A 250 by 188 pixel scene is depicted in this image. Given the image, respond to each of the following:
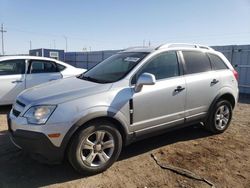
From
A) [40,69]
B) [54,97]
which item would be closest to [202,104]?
[54,97]

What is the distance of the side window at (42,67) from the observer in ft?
24.3

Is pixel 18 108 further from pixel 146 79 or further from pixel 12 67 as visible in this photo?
pixel 12 67

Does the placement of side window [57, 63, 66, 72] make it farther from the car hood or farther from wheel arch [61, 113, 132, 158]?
wheel arch [61, 113, 132, 158]

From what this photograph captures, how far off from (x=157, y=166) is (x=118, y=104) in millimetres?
1094

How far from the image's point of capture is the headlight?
333 centimetres

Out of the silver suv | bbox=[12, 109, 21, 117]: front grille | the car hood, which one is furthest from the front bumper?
the car hood

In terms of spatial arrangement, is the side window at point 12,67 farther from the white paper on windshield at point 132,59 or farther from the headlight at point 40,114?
the headlight at point 40,114

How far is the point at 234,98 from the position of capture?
550cm

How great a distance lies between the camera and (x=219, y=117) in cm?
533

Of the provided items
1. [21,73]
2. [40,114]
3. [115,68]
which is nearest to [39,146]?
[40,114]

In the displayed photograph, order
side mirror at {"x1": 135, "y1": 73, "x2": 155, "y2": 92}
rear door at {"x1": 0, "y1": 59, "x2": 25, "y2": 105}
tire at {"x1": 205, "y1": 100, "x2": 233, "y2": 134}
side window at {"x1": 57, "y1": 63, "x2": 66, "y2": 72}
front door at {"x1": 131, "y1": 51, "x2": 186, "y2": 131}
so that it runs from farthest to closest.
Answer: side window at {"x1": 57, "y1": 63, "x2": 66, "y2": 72}
rear door at {"x1": 0, "y1": 59, "x2": 25, "y2": 105}
tire at {"x1": 205, "y1": 100, "x2": 233, "y2": 134}
front door at {"x1": 131, "y1": 51, "x2": 186, "y2": 131}
side mirror at {"x1": 135, "y1": 73, "x2": 155, "y2": 92}

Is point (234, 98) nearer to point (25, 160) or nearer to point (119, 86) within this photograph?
point (119, 86)

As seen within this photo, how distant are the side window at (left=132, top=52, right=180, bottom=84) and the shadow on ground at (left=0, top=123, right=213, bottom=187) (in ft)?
4.21

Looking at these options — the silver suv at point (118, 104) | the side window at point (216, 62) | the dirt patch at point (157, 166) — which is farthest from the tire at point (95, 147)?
the side window at point (216, 62)
